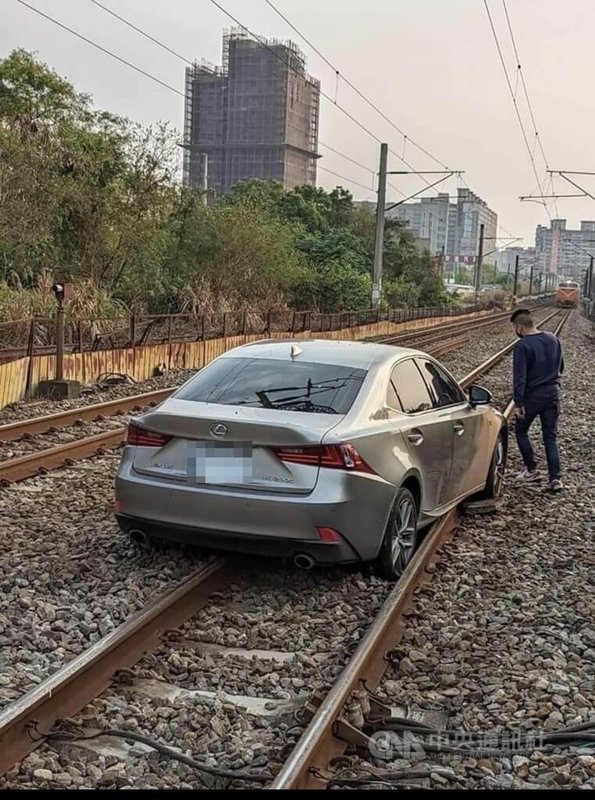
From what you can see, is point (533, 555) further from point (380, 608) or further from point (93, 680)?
point (93, 680)

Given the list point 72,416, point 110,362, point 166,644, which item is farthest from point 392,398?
point 110,362

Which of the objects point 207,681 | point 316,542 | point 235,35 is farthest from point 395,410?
point 235,35

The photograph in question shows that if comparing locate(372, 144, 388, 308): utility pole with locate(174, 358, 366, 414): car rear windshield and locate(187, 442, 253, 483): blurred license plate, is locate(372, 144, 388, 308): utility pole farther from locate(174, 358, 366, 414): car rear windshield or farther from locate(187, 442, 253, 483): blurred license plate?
locate(187, 442, 253, 483): blurred license plate

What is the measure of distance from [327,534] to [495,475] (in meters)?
3.78

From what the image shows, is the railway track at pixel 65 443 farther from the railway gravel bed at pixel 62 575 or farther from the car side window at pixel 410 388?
the car side window at pixel 410 388

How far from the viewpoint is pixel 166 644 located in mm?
5227

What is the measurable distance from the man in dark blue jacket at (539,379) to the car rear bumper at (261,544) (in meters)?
4.23

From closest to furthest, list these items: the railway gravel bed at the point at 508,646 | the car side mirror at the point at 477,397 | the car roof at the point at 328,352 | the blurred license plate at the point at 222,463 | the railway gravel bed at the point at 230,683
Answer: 1. the railway gravel bed at the point at 230,683
2. the railway gravel bed at the point at 508,646
3. the blurred license plate at the point at 222,463
4. the car roof at the point at 328,352
5. the car side mirror at the point at 477,397

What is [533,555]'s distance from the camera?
24.1ft

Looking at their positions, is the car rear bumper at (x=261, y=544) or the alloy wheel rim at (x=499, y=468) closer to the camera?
the car rear bumper at (x=261, y=544)

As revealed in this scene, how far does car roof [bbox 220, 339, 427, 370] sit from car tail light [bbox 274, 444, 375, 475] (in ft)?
3.79

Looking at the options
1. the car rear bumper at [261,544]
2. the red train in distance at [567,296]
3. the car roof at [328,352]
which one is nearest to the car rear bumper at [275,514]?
the car rear bumper at [261,544]

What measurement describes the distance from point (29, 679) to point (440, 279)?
7473 centimetres

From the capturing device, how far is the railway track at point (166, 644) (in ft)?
12.6
